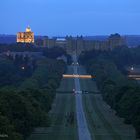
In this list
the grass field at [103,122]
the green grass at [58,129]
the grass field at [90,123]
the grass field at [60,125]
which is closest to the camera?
the green grass at [58,129]

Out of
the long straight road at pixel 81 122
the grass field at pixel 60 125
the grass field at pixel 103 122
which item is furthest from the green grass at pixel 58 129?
the grass field at pixel 103 122

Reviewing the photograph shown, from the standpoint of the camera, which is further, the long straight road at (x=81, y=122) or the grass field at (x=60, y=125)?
the long straight road at (x=81, y=122)

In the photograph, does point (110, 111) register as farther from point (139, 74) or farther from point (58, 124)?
point (139, 74)

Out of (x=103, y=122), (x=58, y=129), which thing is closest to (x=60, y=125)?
(x=58, y=129)

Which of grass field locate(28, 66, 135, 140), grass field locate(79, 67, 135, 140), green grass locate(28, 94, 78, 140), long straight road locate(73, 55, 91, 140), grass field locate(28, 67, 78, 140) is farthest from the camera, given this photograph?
grass field locate(79, 67, 135, 140)

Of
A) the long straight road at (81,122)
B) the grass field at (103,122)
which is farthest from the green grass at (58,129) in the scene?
the grass field at (103,122)

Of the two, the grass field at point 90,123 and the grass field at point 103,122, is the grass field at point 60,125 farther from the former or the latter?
the grass field at point 103,122

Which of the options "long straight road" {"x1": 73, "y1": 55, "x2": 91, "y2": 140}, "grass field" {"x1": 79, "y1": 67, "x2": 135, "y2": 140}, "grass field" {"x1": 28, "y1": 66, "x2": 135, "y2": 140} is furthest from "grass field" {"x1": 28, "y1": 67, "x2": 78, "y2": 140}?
"grass field" {"x1": 79, "y1": 67, "x2": 135, "y2": 140}

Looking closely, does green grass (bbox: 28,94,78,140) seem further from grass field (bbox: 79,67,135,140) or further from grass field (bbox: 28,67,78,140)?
grass field (bbox: 79,67,135,140)

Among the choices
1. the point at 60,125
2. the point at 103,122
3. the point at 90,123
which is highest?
the point at 60,125

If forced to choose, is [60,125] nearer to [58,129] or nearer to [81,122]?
[58,129]

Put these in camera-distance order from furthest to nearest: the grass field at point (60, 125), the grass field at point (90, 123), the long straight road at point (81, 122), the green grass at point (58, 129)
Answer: the grass field at point (90, 123) → the long straight road at point (81, 122) → the grass field at point (60, 125) → the green grass at point (58, 129)
